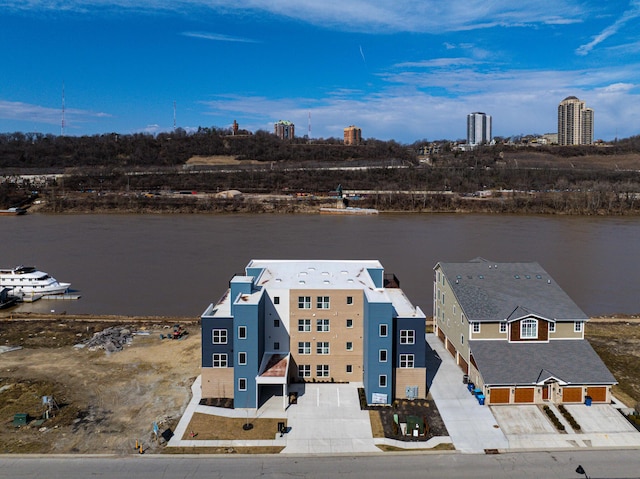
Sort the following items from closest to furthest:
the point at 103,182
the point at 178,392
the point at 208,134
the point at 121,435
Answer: the point at 121,435
the point at 178,392
the point at 103,182
the point at 208,134

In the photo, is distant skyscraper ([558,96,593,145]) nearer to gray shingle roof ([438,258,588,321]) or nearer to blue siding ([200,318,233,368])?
gray shingle roof ([438,258,588,321])

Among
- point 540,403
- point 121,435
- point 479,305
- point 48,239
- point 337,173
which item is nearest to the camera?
point 121,435

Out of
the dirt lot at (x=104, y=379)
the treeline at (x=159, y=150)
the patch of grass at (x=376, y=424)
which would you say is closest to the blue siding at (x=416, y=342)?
the dirt lot at (x=104, y=379)

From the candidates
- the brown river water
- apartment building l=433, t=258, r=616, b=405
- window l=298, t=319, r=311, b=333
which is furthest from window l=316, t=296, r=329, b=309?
the brown river water

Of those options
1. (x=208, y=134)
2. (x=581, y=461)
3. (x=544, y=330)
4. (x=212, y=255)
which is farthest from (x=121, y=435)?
(x=208, y=134)

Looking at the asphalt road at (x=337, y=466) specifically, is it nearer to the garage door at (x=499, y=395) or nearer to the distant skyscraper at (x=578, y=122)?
the garage door at (x=499, y=395)

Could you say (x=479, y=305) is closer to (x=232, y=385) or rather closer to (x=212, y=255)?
(x=232, y=385)
